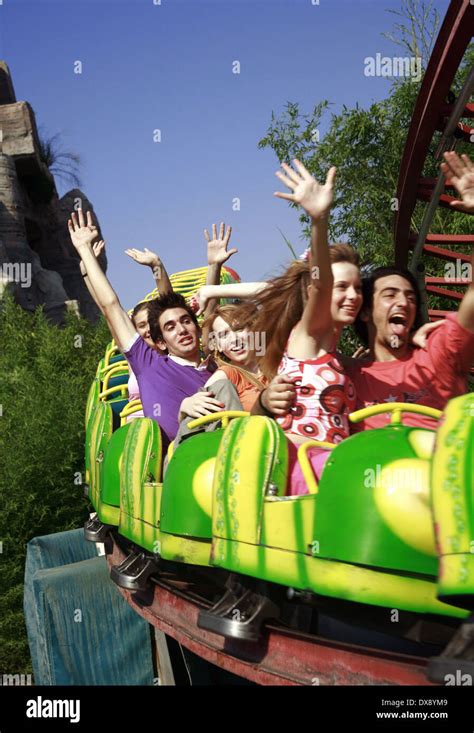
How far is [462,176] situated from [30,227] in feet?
60.3

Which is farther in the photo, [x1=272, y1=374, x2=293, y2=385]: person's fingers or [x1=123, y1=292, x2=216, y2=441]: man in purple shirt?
[x1=123, y1=292, x2=216, y2=441]: man in purple shirt

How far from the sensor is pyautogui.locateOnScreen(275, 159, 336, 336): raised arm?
6.12 ft

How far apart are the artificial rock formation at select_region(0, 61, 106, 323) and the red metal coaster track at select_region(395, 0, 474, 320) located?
11653 mm

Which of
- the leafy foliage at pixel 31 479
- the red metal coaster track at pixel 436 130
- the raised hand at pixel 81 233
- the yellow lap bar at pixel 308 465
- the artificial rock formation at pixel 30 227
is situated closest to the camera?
the yellow lap bar at pixel 308 465

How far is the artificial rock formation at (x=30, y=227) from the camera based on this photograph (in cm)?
1730

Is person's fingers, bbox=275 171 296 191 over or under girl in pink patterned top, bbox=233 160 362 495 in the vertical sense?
over

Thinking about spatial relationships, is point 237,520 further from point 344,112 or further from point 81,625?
point 344,112

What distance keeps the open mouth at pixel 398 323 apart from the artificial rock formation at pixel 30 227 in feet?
44.7

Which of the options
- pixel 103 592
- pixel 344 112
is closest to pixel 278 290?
pixel 103 592

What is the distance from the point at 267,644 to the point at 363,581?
456mm

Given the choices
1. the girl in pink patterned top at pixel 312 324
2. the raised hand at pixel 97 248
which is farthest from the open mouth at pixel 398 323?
the raised hand at pixel 97 248

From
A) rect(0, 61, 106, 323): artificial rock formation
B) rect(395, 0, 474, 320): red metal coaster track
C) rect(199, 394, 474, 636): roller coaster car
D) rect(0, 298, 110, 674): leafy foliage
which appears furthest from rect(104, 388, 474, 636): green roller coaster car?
rect(0, 61, 106, 323): artificial rock formation

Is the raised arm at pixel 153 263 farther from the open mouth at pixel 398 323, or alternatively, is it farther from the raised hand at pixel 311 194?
the raised hand at pixel 311 194

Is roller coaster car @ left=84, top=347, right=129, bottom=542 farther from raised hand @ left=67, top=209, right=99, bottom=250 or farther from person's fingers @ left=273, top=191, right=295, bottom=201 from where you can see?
person's fingers @ left=273, top=191, right=295, bottom=201
